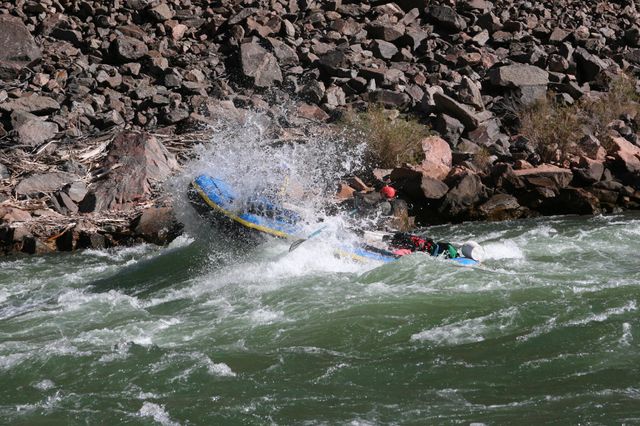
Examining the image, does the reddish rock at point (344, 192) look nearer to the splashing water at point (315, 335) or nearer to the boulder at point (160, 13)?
the splashing water at point (315, 335)

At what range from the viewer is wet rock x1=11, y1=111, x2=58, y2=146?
15.4m

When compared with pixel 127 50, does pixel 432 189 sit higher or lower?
lower

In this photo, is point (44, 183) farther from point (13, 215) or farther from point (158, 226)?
point (158, 226)

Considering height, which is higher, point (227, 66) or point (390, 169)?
point (227, 66)

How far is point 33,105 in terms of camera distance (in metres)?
16.7

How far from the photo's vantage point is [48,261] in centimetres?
1155

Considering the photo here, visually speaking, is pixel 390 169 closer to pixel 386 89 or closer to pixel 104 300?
pixel 386 89

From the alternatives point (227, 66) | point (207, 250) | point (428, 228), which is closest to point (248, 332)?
point (207, 250)

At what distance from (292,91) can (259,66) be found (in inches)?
48.7

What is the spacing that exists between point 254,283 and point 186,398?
3.26 meters

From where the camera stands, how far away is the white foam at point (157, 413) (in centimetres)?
568

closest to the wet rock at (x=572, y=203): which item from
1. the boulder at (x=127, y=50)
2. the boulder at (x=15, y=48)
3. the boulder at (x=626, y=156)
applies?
the boulder at (x=626, y=156)

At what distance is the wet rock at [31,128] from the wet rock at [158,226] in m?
3.79

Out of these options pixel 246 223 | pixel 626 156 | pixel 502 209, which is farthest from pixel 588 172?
pixel 246 223
